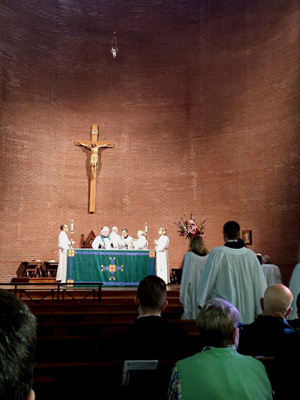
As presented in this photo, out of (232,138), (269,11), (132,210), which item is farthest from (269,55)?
(132,210)

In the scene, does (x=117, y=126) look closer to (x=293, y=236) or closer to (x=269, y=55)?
(x=269, y=55)

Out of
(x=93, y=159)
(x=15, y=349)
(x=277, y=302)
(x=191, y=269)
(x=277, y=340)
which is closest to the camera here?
(x=15, y=349)

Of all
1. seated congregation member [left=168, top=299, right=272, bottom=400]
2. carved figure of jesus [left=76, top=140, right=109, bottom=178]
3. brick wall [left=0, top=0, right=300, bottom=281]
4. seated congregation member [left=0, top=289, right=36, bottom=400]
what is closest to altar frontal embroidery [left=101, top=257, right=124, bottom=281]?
brick wall [left=0, top=0, right=300, bottom=281]

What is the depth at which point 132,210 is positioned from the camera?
1448cm

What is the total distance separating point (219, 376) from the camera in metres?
1.86

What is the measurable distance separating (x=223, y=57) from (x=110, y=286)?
29.8 ft

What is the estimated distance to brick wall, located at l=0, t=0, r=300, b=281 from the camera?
12.8 m

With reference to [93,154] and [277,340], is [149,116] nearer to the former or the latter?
[93,154]

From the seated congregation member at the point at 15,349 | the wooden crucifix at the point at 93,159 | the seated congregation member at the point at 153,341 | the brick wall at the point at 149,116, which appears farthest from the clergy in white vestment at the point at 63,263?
the seated congregation member at the point at 15,349

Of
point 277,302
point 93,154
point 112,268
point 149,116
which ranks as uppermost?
point 149,116

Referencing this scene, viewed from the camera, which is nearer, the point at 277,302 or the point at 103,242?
the point at 277,302

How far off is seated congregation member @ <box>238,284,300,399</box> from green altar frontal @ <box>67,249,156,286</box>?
791 cm

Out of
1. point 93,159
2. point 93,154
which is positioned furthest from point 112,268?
point 93,154

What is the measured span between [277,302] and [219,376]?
4.19 feet
